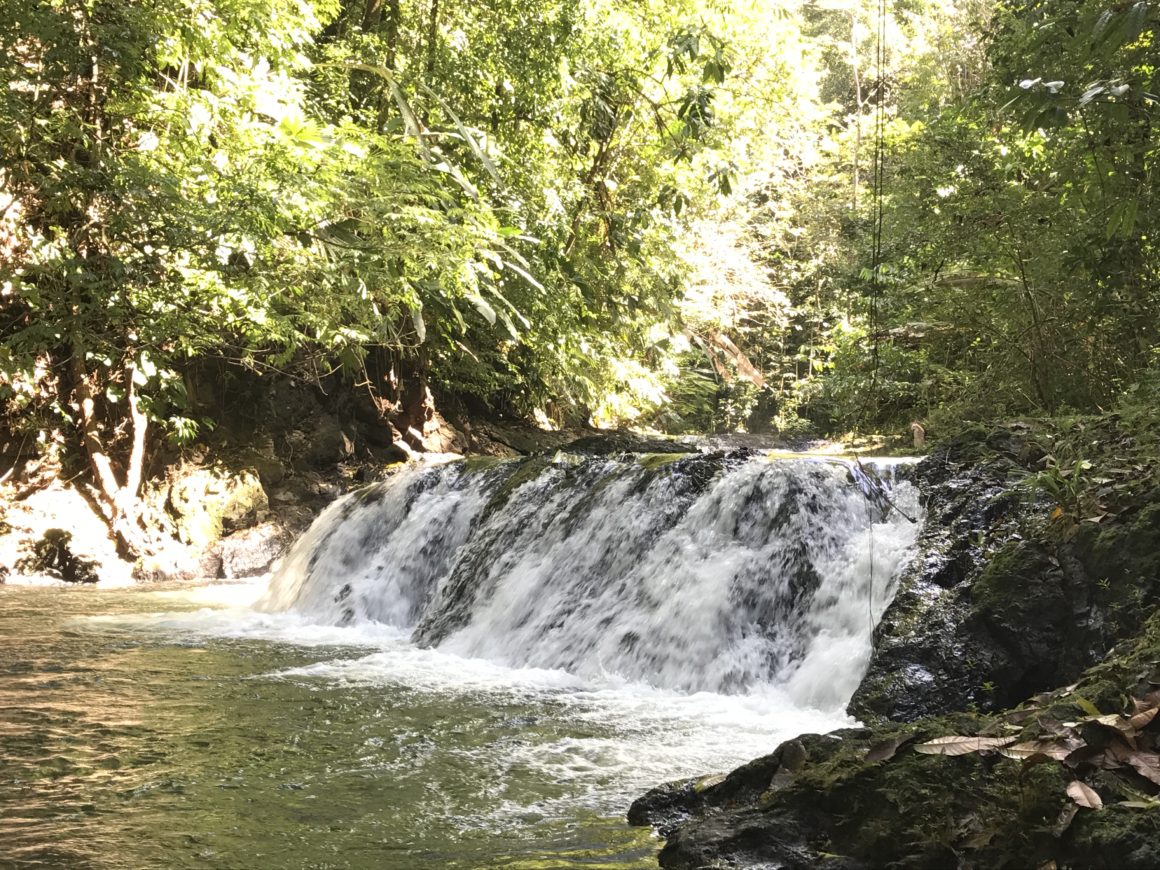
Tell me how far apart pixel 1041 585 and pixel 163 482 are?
10.1 meters

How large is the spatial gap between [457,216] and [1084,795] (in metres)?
7.39

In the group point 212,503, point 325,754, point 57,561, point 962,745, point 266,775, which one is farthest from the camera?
point 212,503

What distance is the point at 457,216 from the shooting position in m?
8.44

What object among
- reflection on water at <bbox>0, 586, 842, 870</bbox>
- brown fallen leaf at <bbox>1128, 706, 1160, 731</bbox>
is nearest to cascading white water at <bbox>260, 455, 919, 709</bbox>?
reflection on water at <bbox>0, 586, 842, 870</bbox>

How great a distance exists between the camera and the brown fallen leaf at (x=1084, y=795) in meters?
2.01

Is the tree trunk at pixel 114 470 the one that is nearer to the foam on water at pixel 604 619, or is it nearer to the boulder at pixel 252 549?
the boulder at pixel 252 549

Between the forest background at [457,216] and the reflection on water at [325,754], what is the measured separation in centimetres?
228

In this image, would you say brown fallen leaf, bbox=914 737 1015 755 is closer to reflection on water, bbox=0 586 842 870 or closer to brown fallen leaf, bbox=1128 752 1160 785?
brown fallen leaf, bbox=1128 752 1160 785

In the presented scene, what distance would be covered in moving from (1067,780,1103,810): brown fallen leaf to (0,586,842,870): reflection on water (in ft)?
3.72

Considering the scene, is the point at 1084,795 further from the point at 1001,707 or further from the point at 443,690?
the point at 443,690

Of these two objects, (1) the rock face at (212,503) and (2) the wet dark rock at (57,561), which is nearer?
(2) the wet dark rock at (57,561)

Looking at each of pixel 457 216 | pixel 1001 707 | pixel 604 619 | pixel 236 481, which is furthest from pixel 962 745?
pixel 236 481

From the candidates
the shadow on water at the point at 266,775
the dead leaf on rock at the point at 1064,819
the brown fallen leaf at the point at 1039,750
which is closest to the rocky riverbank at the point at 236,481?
the shadow on water at the point at 266,775

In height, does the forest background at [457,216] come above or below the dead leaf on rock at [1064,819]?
above
